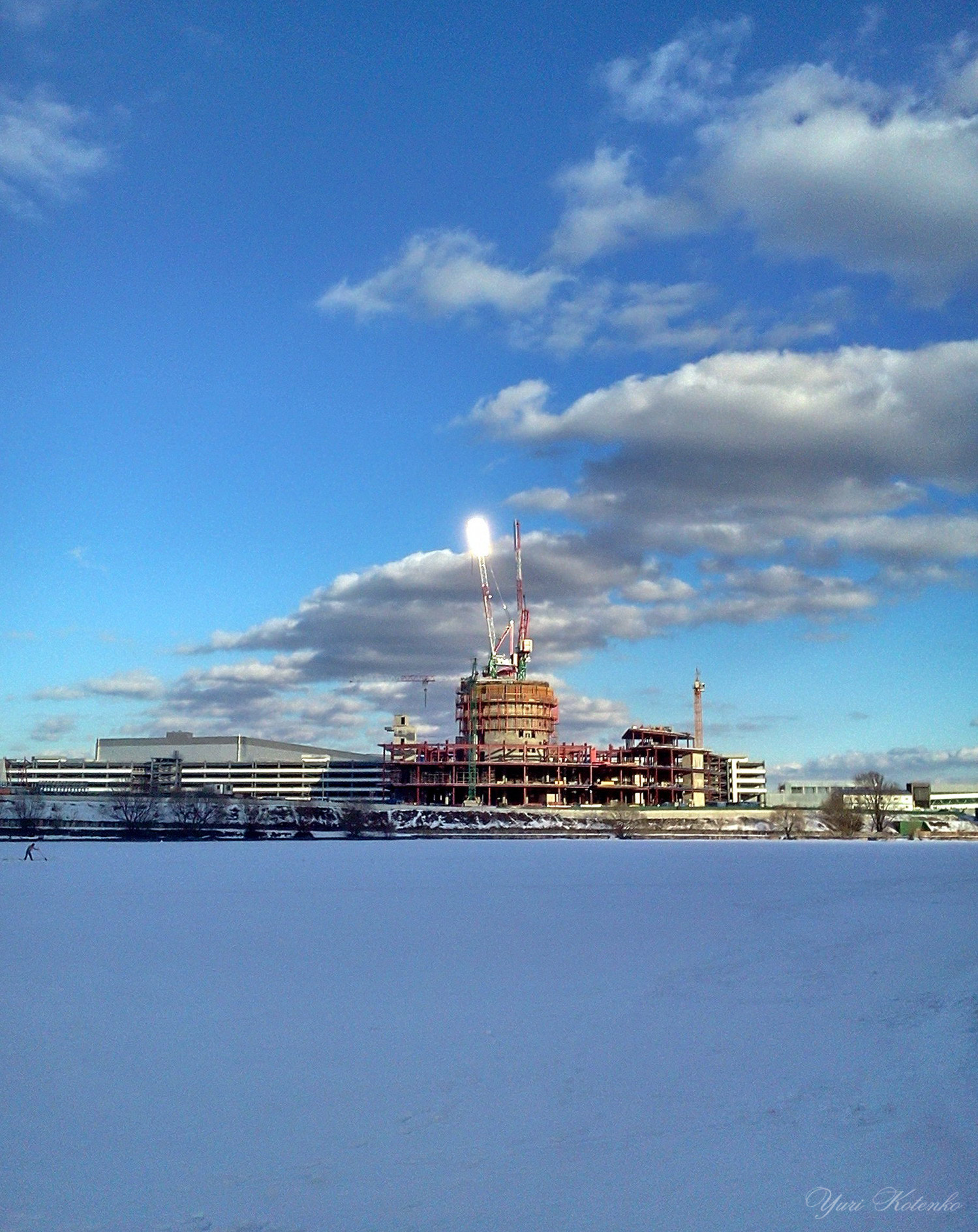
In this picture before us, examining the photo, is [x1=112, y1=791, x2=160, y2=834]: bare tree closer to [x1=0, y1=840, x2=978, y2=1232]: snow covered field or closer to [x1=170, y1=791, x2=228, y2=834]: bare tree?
[x1=170, y1=791, x2=228, y2=834]: bare tree

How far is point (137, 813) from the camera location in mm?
157375

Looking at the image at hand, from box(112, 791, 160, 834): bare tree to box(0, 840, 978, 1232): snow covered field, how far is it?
113m

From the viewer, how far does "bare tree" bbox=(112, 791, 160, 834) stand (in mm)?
149650

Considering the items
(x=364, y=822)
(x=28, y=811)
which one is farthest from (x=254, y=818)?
(x=28, y=811)

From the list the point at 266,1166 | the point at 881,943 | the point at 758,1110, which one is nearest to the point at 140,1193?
the point at 266,1166

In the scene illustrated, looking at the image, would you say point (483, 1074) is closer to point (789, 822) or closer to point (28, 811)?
point (28, 811)

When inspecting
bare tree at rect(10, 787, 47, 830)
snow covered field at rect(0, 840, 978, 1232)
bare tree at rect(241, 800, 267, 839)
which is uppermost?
snow covered field at rect(0, 840, 978, 1232)

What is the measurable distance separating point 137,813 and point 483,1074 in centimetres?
14880

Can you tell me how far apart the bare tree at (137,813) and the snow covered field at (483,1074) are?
372 feet

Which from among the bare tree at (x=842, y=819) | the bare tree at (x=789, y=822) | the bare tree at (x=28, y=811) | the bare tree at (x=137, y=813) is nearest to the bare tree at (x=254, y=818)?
the bare tree at (x=137, y=813)

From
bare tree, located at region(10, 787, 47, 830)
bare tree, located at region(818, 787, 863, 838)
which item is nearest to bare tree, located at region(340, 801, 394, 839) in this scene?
bare tree, located at region(10, 787, 47, 830)

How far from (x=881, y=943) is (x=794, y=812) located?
161 m

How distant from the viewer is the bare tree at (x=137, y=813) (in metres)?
150

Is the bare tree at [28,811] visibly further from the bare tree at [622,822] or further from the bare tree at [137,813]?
the bare tree at [622,822]
